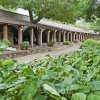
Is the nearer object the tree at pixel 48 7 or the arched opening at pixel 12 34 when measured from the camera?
the arched opening at pixel 12 34

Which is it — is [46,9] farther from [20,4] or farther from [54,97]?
[54,97]

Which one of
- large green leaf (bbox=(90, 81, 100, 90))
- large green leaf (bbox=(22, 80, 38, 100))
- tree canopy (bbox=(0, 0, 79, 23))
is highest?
large green leaf (bbox=(90, 81, 100, 90))

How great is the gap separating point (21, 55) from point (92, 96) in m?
23.3

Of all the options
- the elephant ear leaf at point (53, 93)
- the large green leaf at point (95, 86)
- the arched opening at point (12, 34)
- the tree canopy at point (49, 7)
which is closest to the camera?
the elephant ear leaf at point (53, 93)

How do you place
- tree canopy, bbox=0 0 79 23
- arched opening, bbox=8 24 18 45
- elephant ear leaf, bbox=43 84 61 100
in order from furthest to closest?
tree canopy, bbox=0 0 79 23 < arched opening, bbox=8 24 18 45 < elephant ear leaf, bbox=43 84 61 100

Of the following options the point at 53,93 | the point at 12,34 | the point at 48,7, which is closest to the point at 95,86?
the point at 53,93

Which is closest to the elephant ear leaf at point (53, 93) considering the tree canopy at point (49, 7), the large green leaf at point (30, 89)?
the large green leaf at point (30, 89)

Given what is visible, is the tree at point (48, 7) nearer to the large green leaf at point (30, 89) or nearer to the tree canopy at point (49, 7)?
the tree canopy at point (49, 7)

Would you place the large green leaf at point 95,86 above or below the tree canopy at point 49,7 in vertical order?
above

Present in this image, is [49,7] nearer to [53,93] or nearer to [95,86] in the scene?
[95,86]

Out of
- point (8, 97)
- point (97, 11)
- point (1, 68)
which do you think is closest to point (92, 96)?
point (8, 97)

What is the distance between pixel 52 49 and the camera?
106ft

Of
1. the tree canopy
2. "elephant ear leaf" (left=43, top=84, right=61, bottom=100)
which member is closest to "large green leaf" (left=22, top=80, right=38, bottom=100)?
"elephant ear leaf" (left=43, top=84, right=61, bottom=100)

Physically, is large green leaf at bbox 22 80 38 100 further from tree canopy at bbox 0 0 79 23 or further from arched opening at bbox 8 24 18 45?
tree canopy at bbox 0 0 79 23
